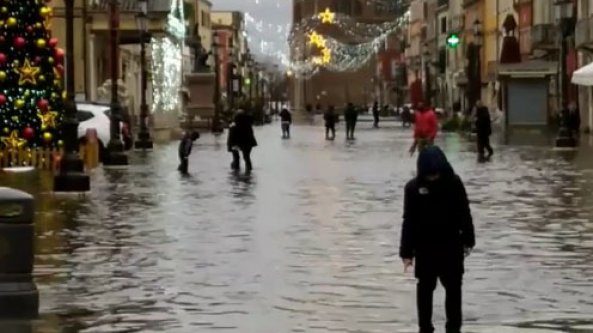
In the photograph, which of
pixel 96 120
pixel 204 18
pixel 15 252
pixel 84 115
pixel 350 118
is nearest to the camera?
pixel 15 252

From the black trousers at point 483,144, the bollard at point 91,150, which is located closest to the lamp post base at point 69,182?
the bollard at point 91,150

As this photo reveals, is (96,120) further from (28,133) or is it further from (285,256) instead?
(285,256)

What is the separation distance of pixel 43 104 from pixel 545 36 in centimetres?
5366

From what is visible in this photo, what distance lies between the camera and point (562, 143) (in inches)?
2046

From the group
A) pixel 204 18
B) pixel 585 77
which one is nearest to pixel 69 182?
pixel 585 77

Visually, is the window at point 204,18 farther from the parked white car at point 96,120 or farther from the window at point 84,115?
the window at point 84,115

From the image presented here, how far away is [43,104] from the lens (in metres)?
36.3

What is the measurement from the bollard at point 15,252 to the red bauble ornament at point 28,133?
Result: 23.5 m

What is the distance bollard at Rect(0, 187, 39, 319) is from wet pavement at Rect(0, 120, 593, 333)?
A: 25 centimetres

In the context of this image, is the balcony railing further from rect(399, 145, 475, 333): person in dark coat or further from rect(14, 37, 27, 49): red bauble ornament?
rect(399, 145, 475, 333): person in dark coat

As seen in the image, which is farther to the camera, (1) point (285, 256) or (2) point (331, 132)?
(2) point (331, 132)

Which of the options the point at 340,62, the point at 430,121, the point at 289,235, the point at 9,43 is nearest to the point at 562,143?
the point at 430,121

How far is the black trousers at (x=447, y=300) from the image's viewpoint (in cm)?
1202

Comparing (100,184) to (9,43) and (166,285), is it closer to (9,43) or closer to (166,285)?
(9,43)
